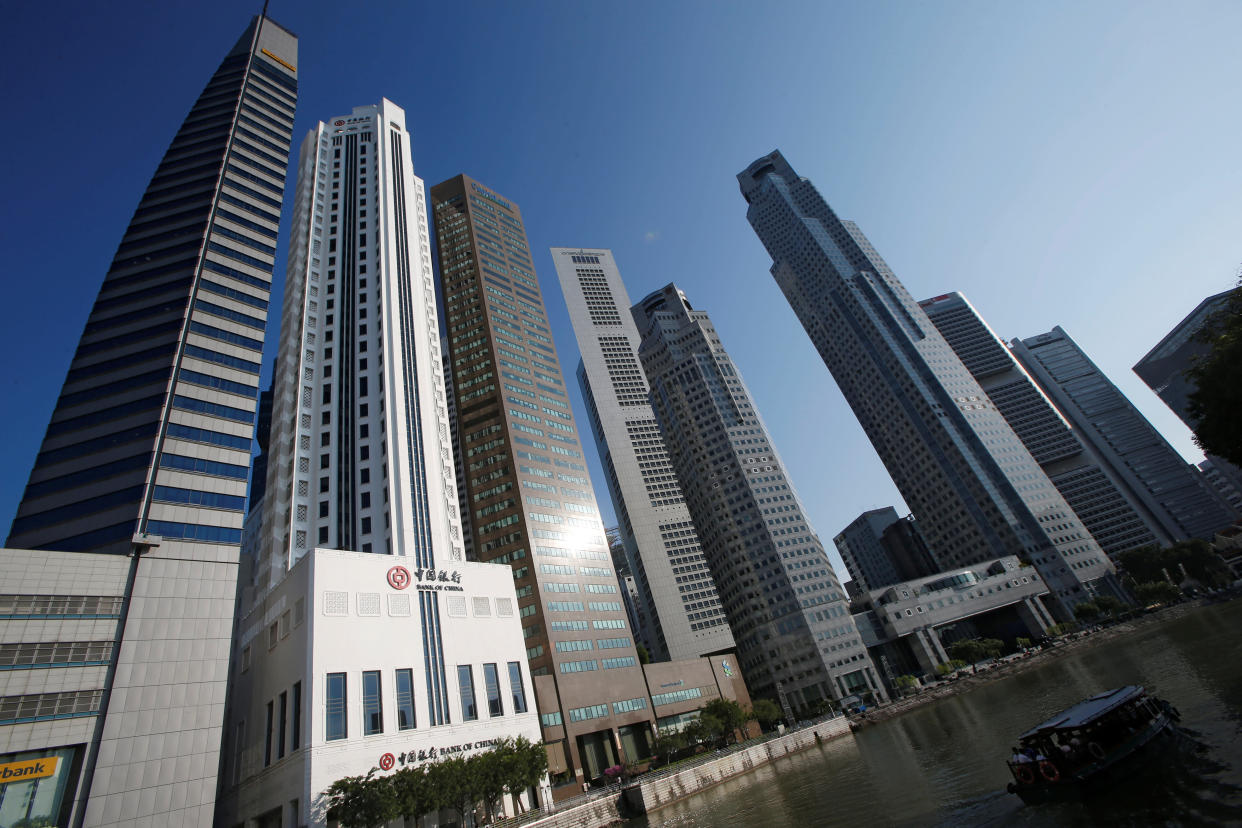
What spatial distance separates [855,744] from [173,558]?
257ft

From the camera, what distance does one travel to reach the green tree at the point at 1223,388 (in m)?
31.2

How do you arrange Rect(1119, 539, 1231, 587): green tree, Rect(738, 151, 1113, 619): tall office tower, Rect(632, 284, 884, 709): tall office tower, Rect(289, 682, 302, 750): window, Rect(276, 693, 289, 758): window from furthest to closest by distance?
Rect(738, 151, 1113, 619): tall office tower
Rect(1119, 539, 1231, 587): green tree
Rect(632, 284, 884, 709): tall office tower
Rect(276, 693, 289, 758): window
Rect(289, 682, 302, 750): window

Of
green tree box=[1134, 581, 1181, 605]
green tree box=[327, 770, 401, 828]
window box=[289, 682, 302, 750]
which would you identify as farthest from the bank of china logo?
green tree box=[1134, 581, 1181, 605]

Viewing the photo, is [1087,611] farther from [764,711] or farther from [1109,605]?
[764,711]

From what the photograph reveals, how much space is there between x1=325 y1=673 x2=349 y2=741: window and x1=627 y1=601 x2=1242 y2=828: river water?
2739 centimetres

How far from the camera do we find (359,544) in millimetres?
77125

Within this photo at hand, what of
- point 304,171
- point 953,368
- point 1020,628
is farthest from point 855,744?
point 953,368

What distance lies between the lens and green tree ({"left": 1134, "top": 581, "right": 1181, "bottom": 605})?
134875mm

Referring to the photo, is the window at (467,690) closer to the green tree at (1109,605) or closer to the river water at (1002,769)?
the river water at (1002,769)

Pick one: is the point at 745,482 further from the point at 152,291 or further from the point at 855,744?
the point at 152,291

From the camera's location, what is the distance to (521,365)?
126 meters

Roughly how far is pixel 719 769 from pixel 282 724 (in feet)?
150

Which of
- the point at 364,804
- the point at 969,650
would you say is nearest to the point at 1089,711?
the point at 364,804

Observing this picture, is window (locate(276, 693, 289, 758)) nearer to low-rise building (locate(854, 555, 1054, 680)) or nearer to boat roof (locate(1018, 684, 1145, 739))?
boat roof (locate(1018, 684, 1145, 739))
